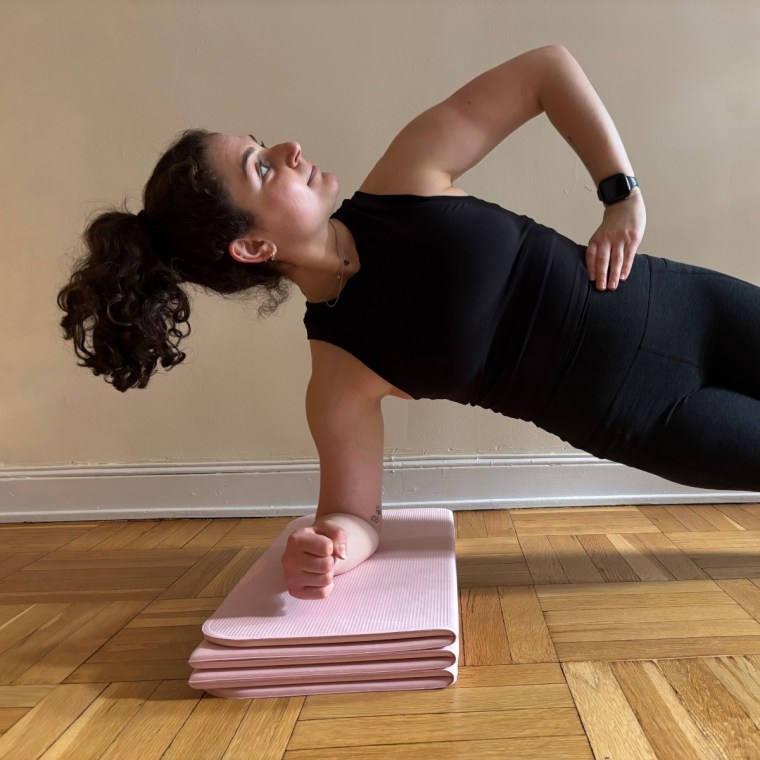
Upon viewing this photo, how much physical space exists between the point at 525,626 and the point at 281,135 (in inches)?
53.0

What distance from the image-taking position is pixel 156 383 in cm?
196

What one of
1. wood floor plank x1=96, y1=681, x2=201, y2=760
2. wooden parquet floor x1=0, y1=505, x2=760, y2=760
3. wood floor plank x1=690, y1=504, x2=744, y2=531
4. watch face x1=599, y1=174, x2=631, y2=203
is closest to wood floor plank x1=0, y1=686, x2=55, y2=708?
wooden parquet floor x1=0, y1=505, x2=760, y2=760

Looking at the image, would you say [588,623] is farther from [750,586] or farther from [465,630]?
[750,586]

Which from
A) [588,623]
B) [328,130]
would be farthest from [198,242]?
[328,130]

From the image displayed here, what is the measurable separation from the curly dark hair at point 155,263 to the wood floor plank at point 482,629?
59 centimetres

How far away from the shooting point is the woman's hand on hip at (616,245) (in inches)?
45.1

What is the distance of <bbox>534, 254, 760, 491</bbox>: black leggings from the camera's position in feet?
3.61

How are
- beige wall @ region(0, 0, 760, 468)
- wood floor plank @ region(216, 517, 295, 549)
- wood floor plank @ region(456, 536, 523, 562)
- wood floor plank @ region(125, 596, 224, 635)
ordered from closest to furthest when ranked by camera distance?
wood floor plank @ region(125, 596, 224, 635) → wood floor plank @ region(456, 536, 523, 562) → wood floor plank @ region(216, 517, 295, 549) → beige wall @ region(0, 0, 760, 468)

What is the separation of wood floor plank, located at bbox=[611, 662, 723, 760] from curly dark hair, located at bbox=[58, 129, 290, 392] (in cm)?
76

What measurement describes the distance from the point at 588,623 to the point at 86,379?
1454 mm

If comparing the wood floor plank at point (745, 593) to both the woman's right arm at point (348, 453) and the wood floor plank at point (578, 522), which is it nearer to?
the wood floor plank at point (578, 522)

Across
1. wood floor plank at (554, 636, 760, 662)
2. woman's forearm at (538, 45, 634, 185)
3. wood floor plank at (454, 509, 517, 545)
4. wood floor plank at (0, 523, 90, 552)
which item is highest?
woman's forearm at (538, 45, 634, 185)

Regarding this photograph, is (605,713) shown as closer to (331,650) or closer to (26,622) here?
(331,650)

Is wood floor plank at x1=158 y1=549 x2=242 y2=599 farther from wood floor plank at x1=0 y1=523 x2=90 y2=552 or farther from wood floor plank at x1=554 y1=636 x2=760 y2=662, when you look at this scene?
wood floor plank at x1=554 y1=636 x2=760 y2=662
